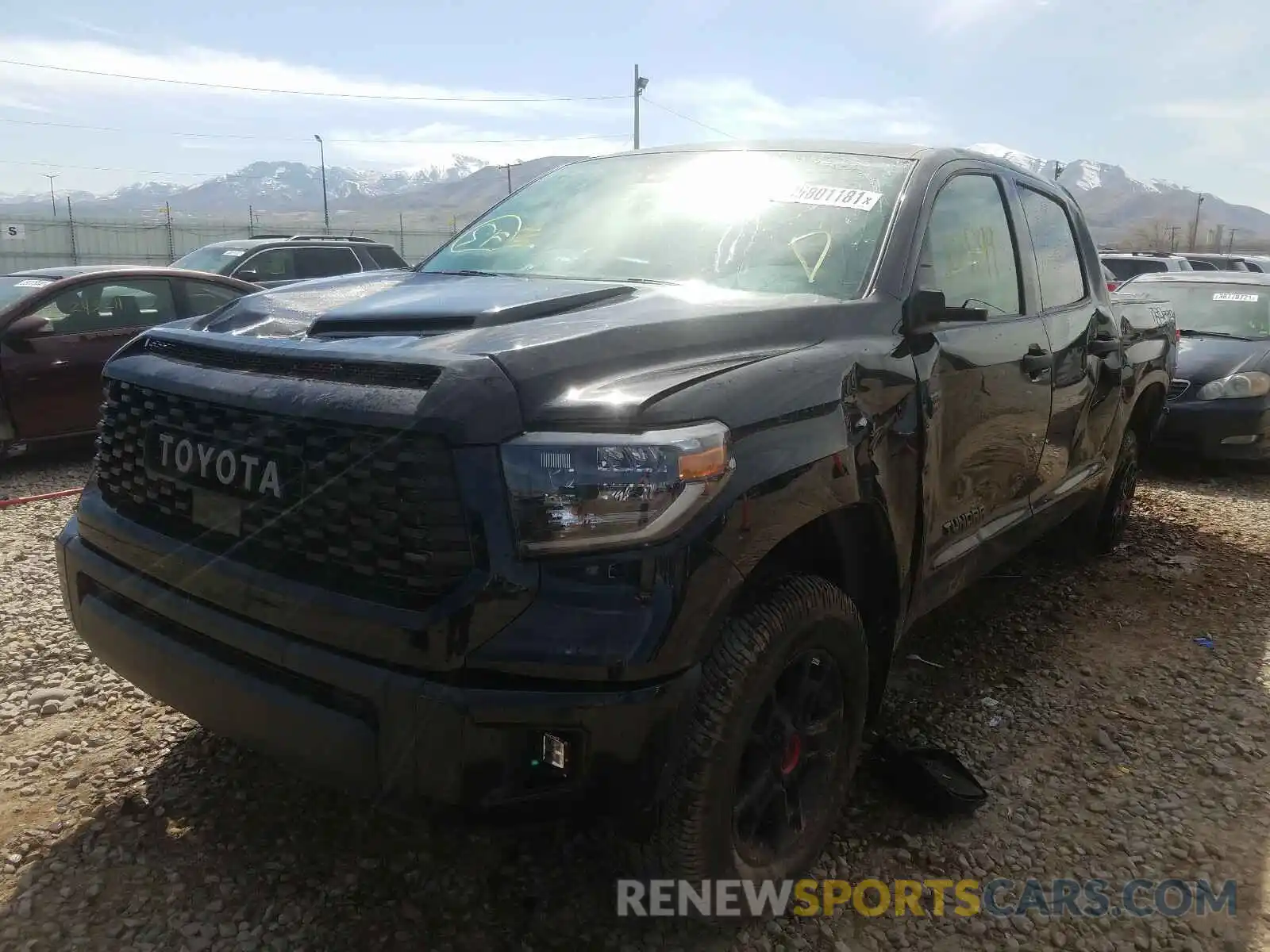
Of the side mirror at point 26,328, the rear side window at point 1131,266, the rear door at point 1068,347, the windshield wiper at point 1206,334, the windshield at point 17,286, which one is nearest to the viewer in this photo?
the rear door at point 1068,347

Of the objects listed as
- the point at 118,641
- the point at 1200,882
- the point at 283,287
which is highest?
the point at 283,287

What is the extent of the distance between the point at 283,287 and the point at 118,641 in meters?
1.20

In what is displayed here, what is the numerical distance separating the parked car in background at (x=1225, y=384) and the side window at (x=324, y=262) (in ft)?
29.0

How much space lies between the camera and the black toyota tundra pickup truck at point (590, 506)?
1773mm

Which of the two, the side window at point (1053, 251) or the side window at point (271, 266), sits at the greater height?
the side window at point (1053, 251)

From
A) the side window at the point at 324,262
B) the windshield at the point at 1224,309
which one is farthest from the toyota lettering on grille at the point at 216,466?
the side window at the point at 324,262

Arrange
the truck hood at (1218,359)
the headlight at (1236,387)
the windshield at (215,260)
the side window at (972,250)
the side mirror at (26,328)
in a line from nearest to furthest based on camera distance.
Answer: the side window at (972,250), the side mirror at (26,328), the headlight at (1236,387), the truck hood at (1218,359), the windshield at (215,260)

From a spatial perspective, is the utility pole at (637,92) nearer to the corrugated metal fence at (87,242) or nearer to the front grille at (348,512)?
the corrugated metal fence at (87,242)

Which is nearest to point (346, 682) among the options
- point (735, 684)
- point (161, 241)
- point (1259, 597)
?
point (735, 684)

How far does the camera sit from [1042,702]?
139 inches

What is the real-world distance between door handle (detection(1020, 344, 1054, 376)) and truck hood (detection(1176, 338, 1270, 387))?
4818 mm

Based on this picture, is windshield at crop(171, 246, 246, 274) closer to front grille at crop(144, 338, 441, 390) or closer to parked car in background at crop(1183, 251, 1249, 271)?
front grille at crop(144, 338, 441, 390)

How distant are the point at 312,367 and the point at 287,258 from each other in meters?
9.97

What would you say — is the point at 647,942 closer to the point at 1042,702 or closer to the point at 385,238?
the point at 1042,702
